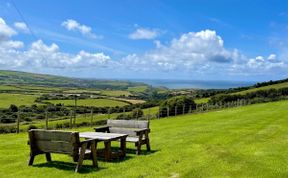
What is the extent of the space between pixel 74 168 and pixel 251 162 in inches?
215

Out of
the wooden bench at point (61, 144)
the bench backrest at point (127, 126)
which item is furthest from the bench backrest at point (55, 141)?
the bench backrest at point (127, 126)

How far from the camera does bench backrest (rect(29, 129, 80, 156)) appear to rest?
9.98 metres

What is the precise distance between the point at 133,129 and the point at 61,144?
388cm

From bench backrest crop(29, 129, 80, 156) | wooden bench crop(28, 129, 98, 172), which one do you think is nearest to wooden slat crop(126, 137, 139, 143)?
wooden bench crop(28, 129, 98, 172)

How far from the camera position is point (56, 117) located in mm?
38281

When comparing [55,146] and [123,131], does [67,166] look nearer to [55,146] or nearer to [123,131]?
[55,146]

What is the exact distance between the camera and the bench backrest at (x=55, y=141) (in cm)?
998

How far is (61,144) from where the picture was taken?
10.2 metres

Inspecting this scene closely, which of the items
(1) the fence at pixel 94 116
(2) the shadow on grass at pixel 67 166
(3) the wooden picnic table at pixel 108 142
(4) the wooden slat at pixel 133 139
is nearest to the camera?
(2) the shadow on grass at pixel 67 166

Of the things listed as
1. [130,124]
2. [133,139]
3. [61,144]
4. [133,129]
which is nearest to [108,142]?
[61,144]

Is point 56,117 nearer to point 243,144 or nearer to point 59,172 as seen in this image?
point 243,144

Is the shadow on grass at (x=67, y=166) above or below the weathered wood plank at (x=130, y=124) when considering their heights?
below

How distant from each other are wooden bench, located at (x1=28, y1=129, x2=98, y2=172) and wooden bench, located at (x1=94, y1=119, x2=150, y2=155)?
248cm

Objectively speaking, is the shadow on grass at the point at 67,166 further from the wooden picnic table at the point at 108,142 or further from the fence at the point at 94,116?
the fence at the point at 94,116
